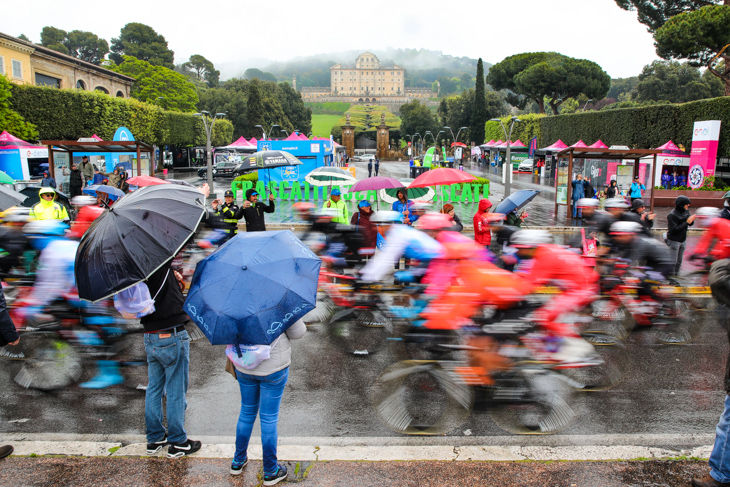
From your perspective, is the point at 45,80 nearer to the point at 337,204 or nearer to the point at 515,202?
the point at 337,204

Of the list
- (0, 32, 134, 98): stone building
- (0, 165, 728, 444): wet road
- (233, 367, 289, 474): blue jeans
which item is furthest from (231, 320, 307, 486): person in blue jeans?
(0, 32, 134, 98): stone building

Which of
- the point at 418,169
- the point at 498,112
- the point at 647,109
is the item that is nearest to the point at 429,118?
the point at 498,112

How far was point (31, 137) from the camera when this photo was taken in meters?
30.9

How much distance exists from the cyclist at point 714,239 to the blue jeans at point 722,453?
140 inches

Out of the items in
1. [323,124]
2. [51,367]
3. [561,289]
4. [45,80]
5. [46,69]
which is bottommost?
[51,367]

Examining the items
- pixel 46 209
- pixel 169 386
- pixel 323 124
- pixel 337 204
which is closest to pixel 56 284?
pixel 169 386

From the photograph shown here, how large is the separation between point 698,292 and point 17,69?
48.3m

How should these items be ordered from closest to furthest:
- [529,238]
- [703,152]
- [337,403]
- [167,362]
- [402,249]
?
[167,362] → [337,403] → [402,249] → [529,238] → [703,152]

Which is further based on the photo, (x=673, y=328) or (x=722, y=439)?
(x=673, y=328)

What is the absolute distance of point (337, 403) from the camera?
533cm

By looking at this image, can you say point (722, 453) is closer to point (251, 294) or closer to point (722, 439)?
point (722, 439)

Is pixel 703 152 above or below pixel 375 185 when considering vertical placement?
above

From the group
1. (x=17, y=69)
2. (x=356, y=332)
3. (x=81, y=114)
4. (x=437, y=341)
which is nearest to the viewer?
(x=437, y=341)

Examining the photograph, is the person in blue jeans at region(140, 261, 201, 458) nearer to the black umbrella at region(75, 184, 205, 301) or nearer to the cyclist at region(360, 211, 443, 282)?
the black umbrella at region(75, 184, 205, 301)
